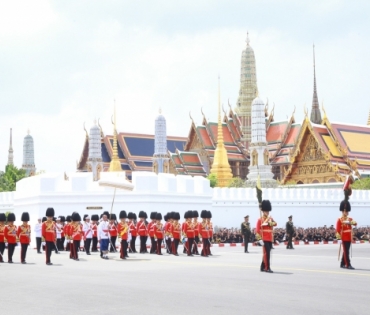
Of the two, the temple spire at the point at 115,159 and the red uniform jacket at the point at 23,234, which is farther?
the temple spire at the point at 115,159

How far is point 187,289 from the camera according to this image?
39.7 feet

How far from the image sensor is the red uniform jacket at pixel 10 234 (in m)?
21.1

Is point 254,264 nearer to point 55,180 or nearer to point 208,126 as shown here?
point 55,180

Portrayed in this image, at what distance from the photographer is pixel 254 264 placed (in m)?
17.9

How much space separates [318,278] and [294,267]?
286 centimetres

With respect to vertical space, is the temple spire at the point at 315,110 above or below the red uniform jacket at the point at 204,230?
above

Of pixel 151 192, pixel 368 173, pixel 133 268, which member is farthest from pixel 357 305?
pixel 368 173

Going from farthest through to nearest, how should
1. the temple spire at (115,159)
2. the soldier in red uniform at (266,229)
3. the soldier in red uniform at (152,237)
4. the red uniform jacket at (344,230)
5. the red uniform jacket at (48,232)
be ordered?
the temple spire at (115,159) < the soldier in red uniform at (152,237) < the red uniform jacket at (48,232) < the red uniform jacket at (344,230) < the soldier in red uniform at (266,229)

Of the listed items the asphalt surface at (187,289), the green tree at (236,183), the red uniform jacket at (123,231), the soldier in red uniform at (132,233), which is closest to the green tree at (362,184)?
the green tree at (236,183)

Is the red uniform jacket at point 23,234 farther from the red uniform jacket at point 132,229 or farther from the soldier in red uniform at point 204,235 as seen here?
the soldier in red uniform at point 204,235

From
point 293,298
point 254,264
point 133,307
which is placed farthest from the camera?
point 254,264

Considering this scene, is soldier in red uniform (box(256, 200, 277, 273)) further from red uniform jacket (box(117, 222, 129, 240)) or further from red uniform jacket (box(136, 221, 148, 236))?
red uniform jacket (box(136, 221, 148, 236))

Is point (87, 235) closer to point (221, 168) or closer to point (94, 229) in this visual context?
Answer: point (94, 229)

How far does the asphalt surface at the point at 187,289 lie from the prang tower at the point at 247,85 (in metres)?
50.5
